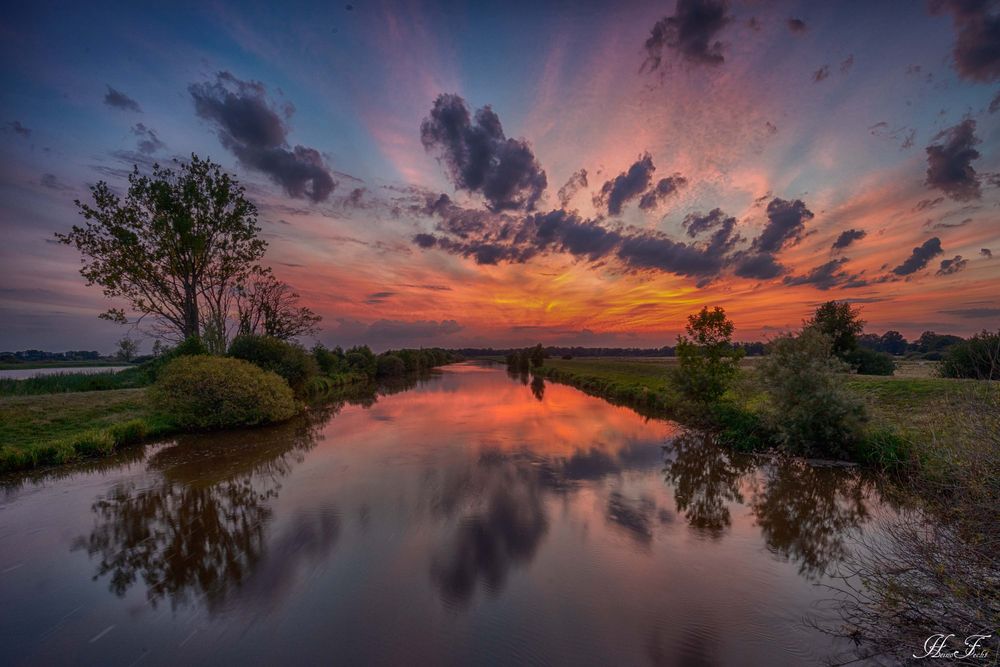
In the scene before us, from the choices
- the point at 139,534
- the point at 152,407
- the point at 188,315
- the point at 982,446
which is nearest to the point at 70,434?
the point at 152,407

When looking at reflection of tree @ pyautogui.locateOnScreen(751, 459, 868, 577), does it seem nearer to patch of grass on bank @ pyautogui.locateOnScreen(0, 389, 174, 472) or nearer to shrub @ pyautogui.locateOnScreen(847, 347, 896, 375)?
patch of grass on bank @ pyautogui.locateOnScreen(0, 389, 174, 472)

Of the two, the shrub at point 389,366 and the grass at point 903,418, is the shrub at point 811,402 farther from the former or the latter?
the shrub at point 389,366

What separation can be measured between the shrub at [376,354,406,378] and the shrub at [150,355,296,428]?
42603mm

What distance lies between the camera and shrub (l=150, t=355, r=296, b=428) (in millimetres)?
17469

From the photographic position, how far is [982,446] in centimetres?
449

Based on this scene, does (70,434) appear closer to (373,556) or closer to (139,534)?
(139,534)

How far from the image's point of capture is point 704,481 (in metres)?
11.9

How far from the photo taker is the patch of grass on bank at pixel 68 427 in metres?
12.2

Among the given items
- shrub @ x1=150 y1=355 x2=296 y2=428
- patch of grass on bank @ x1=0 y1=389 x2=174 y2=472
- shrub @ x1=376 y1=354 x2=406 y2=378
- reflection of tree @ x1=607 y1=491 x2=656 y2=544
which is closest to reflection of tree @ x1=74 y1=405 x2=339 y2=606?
patch of grass on bank @ x1=0 y1=389 x2=174 y2=472

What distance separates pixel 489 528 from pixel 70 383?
99.9 feet

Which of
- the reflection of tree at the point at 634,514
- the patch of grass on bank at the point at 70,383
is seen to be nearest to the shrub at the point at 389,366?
the patch of grass on bank at the point at 70,383

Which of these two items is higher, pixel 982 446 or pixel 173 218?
pixel 173 218

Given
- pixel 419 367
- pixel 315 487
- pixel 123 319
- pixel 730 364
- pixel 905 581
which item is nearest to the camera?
pixel 905 581

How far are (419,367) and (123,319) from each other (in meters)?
59.8
